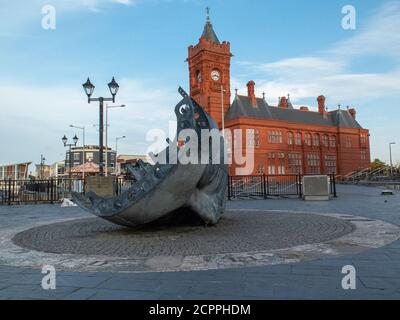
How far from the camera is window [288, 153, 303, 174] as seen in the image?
68.5 m

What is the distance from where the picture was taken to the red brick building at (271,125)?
6353cm

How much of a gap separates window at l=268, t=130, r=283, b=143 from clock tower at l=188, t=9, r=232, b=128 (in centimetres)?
943

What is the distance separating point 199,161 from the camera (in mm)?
7816

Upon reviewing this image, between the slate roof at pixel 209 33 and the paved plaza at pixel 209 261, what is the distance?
62.5 meters

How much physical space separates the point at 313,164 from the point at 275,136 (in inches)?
522

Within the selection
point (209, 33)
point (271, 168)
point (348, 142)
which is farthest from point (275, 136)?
point (209, 33)

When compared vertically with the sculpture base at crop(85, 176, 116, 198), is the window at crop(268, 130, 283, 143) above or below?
above

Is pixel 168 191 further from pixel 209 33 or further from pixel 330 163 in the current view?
pixel 330 163

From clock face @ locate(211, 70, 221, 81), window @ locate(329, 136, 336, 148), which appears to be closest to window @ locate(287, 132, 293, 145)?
window @ locate(329, 136, 336, 148)

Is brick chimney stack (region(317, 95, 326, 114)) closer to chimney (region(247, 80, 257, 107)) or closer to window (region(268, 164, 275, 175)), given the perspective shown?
chimney (region(247, 80, 257, 107))

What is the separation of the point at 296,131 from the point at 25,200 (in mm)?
57791

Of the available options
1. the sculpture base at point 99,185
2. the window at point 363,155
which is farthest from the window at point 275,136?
the sculpture base at point 99,185
